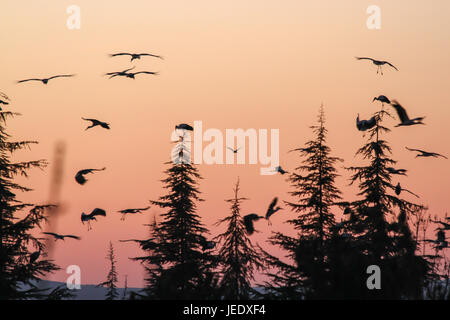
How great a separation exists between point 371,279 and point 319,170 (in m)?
18.5

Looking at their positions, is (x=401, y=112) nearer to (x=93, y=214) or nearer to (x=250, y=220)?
(x=250, y=220)

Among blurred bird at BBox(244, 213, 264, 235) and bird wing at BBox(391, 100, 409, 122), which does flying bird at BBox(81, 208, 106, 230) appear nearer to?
blurred bird at BBox(244, 213, 264, 235)

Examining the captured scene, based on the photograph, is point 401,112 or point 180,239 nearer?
point 401,112

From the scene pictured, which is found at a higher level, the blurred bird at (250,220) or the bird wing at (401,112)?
the bird wing at (401,112)

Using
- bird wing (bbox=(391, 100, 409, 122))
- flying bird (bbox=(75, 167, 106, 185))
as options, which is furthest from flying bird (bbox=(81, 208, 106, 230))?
bird wing (bbox=(391, 100, 409, 122))

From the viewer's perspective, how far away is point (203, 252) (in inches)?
1547

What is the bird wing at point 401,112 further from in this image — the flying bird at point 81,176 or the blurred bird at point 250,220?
the flying bird at point 81,176

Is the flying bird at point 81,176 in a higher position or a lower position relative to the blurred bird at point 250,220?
higher

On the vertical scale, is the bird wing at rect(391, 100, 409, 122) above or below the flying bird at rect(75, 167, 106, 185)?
above

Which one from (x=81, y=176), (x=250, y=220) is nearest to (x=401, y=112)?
(x=250, y=220)

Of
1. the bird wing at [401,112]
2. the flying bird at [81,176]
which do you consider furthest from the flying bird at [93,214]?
the bird wing at [401,112]
